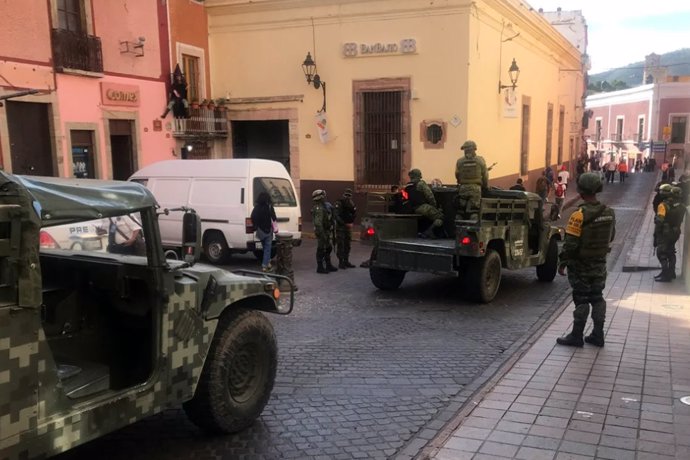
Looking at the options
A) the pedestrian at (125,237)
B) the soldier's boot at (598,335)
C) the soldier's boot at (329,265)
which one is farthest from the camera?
the soldier's boot at (329,265)

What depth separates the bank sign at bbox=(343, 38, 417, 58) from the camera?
52.2 ft

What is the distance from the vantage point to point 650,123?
49750mm

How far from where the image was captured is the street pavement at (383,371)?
168 inches

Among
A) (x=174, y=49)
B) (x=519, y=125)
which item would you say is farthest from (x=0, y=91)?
(x=519, y=125)

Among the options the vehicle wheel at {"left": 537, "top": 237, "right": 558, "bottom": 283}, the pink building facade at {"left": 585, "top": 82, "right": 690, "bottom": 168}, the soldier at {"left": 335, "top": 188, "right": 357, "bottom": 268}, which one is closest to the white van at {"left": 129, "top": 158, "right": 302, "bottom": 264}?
the soldier at {"left": 335, "top": 188, "right": 357, "bottom": 268}

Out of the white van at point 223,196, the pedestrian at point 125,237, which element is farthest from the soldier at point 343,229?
the pedestrian at point 125,237

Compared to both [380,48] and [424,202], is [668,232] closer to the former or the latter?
[424,202]

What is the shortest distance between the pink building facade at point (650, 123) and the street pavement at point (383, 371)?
126ft

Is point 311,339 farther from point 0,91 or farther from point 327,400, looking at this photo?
Answer: point 0,91

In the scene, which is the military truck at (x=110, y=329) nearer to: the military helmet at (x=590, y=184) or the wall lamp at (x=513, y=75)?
the military helmet at (x=590, y=184)

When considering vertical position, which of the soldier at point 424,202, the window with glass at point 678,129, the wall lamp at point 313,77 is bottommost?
the soldier at point 424,202

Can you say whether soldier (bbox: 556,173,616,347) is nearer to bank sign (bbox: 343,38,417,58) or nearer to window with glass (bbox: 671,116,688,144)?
bank sign (bbox: 343,38,417,58)

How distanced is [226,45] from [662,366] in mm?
15731

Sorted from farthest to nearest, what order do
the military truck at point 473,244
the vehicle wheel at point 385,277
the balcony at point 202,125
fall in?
the balcony at point 202,125 < the vehicle wheel at point 385,277 < the military truck at point 473,244
